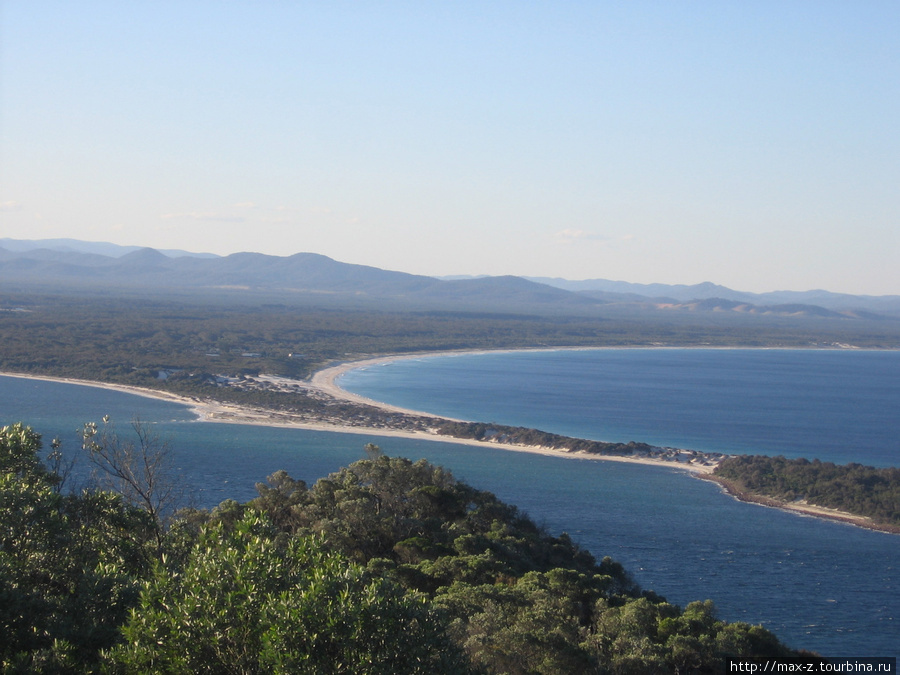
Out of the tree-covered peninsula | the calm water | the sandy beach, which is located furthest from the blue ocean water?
the tree-covered peninsula

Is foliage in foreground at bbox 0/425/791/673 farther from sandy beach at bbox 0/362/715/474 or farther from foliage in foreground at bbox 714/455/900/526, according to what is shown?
sandy beach at bbox 0/362/715/474

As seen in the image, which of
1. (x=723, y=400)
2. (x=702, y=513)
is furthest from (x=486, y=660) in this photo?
(x=723, y=400)

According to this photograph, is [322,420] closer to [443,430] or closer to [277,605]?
[443,430]

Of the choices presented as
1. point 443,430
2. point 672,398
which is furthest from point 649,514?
point 672,398

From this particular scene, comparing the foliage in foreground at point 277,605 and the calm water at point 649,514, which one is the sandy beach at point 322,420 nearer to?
the calm water at point 649,514

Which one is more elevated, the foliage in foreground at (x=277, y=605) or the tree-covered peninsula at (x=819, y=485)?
the foliage in foreground at (x=277, y=605)

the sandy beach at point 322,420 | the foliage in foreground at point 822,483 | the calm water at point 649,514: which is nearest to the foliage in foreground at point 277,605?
the calm water at point 649,514

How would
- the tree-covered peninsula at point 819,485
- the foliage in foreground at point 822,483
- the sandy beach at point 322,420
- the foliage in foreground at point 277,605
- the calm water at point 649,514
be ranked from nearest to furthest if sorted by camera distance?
the foliage in foreground at point 277,605 → the calm water at point 649,514 → the tree-covered peninsula at point 819,485 → the foliage in foreground at point 822,483 → the sandy beach at point 322,420
